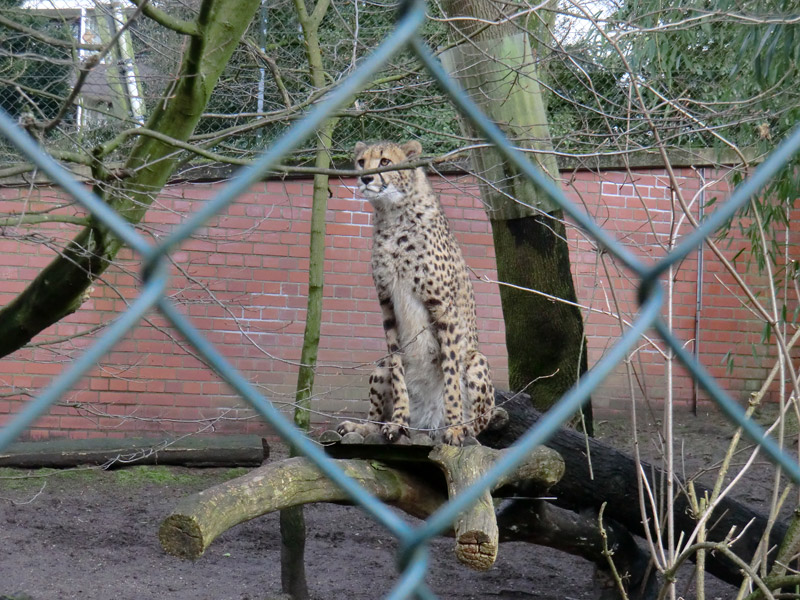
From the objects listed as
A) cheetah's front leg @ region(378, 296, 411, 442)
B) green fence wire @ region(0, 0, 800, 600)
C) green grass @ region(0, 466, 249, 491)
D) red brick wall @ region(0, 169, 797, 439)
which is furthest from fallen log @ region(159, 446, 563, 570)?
red brick wall @ region(0, 169, 797, 439)

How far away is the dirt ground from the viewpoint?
4.85 m

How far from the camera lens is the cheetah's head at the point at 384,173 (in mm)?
3988

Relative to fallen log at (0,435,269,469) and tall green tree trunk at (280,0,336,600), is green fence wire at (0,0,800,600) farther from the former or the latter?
fallen log at (0,435,269,469)

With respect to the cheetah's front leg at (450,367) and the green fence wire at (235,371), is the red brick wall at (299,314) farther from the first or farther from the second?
the green fence wire at (235,371)

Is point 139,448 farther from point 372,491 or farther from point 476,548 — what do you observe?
point 476,548

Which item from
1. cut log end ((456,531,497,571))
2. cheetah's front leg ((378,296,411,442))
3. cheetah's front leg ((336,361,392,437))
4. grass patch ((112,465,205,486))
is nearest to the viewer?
cut log end ((456,531,497,571))

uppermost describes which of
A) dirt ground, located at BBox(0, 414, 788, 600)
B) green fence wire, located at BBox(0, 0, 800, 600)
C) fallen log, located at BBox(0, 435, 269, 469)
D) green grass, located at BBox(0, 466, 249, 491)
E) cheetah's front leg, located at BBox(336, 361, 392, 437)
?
green fence wire, located at BBox(0, 0, 800, 600)

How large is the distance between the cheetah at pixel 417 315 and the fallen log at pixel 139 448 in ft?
8.42

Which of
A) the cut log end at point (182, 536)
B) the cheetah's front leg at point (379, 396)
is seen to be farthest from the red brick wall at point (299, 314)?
the cut log end at point (182, 536)

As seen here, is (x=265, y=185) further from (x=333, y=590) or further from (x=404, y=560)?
(x=404, y=560)

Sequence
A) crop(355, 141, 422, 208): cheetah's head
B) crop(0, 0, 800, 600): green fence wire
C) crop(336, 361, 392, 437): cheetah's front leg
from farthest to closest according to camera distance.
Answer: crop(336, 361, 392, 437): cheetah's front leg, crop(355, 141, 422, 208): cheetah's head, crop(0, 0, 800, 600): green fence wire

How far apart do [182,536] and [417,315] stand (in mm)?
1668

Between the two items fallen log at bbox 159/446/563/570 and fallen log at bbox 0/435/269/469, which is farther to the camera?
fallen log at bbox 0/435/269/469

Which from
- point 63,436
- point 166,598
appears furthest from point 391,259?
point 63,436
